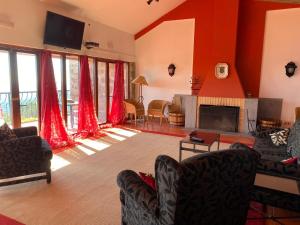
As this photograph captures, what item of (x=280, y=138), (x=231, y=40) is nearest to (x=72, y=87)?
(x=231, y=40)

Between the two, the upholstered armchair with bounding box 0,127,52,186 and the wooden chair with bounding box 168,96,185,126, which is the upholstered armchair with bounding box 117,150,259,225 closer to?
the upholstered armchair with bounding box 0,127,52,186

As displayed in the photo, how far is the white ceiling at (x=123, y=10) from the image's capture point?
4997 millimetres

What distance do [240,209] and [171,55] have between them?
614 centimetres

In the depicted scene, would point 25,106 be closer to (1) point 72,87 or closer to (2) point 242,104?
(1) point 72,87

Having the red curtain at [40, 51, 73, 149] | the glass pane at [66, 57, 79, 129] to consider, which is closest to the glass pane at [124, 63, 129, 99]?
the glass pane at [66, 57, 79, 129]

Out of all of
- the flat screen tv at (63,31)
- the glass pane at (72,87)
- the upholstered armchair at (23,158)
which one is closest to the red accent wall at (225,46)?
the flat screen tv at (63,31)

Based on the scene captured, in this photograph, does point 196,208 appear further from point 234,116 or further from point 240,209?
point 234,116

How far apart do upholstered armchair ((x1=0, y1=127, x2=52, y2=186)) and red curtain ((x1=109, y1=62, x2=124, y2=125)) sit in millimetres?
3897

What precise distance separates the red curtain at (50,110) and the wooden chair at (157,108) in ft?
9.39

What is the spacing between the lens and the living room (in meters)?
2.06

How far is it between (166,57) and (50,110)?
13.6 feet

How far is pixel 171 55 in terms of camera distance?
23.5 feet

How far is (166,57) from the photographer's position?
7.26 m

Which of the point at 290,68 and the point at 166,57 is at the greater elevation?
the point at 166,57
